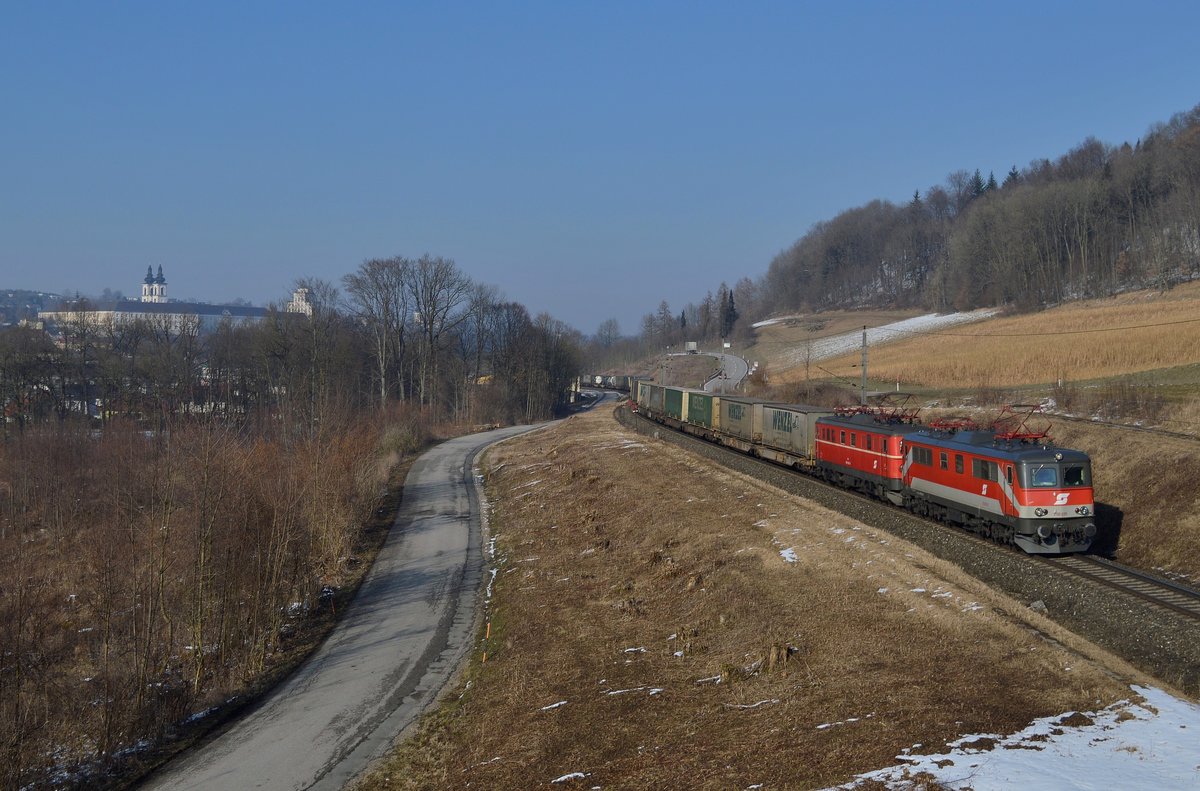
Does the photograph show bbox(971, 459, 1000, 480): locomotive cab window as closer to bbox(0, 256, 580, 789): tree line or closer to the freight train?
the freight train

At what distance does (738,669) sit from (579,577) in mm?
11154

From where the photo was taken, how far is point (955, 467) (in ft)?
78.3

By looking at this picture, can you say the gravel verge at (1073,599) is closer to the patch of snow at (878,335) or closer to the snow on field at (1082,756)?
the snow on field at (1082,756)

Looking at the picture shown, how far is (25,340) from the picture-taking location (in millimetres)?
61094

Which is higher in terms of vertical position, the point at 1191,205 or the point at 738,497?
the point at 1191,205

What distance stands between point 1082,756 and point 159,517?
23.3 m

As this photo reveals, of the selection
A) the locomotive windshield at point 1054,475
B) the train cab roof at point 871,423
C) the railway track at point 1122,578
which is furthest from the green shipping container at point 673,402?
the locomotive windshield at point 1054,475

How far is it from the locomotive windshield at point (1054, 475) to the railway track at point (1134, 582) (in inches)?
74.0

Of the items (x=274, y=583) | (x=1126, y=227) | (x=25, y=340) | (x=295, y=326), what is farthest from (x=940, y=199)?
(x=274, y=583)

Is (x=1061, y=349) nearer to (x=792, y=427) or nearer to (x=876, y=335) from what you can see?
(x=792, y=427)

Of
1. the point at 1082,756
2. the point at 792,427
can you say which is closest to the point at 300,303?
the point at 792,427

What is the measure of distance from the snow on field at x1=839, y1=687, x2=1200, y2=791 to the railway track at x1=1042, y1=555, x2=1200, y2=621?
5.84m

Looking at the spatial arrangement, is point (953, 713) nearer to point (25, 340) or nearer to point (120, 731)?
point (120, 731)

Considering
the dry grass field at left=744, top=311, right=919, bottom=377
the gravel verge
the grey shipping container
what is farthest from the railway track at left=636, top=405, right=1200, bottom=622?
the dry grass field at left=744, top=311, right=919, bottom=377
